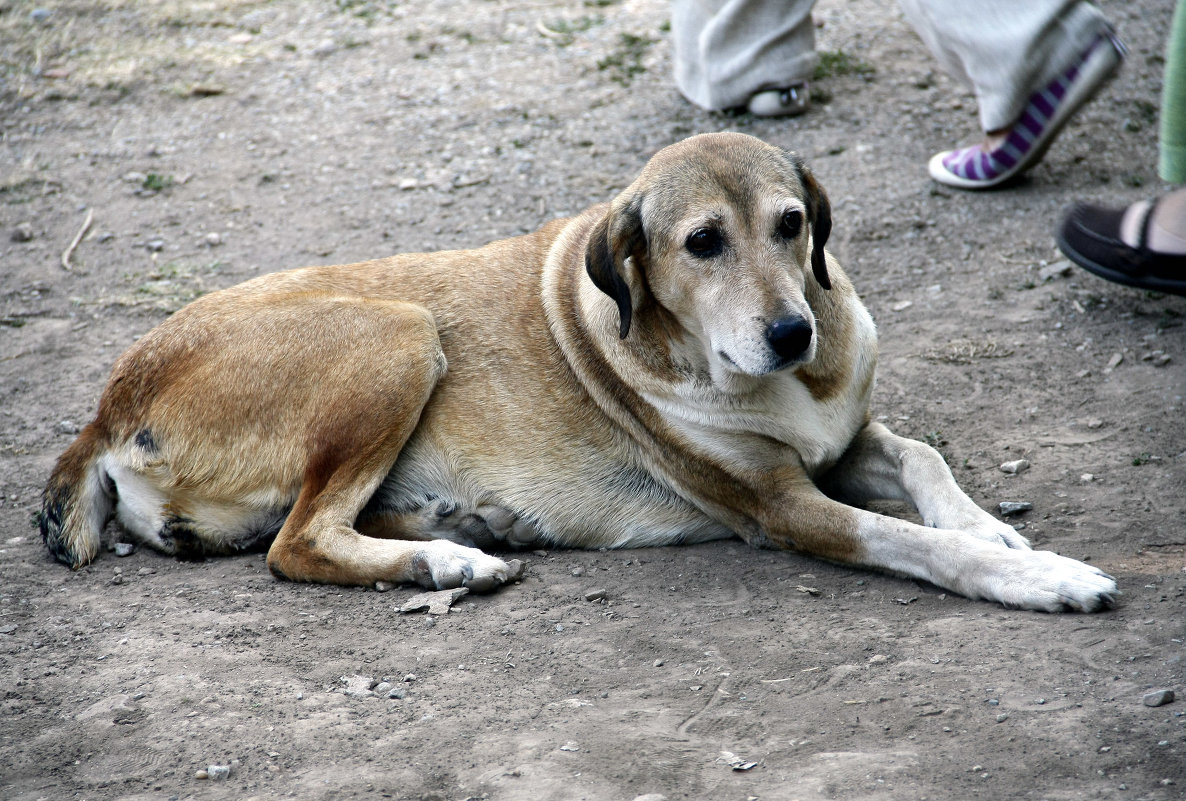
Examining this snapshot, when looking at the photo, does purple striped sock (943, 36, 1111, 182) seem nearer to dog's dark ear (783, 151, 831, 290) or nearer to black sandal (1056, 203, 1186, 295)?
black sandal (1056, 203, 1186, 295)

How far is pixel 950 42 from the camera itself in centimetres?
567

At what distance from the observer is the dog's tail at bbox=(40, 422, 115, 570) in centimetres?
383

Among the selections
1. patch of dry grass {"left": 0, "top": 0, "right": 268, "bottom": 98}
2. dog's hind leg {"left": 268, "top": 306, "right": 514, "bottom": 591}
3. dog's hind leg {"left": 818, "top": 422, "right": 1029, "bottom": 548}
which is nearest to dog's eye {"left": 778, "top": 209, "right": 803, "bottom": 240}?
dog's hind leg {"left": 818, "top": 422, "right": 1029, "bottom": 548}

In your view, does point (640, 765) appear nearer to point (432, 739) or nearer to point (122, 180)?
point (432, 739)

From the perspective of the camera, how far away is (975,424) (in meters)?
4.34

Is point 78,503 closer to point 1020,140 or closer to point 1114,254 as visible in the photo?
point 1114,254

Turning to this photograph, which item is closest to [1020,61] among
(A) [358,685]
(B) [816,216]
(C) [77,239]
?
(B) [816,216]

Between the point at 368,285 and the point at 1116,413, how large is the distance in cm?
292

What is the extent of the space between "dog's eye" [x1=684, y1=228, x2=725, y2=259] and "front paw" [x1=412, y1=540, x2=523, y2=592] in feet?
3.94

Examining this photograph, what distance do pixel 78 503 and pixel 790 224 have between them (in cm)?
267

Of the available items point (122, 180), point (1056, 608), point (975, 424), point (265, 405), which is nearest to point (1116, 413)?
point (975, 424)

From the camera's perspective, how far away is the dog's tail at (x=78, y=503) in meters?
3.83

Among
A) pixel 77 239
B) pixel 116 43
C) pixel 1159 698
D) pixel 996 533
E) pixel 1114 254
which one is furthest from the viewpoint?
pixel 116 43

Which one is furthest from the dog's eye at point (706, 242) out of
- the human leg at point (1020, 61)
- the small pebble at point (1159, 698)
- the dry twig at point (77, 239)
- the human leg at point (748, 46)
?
the dry twig at point (77, 239)
